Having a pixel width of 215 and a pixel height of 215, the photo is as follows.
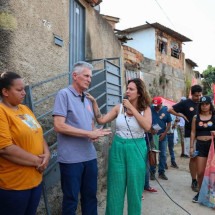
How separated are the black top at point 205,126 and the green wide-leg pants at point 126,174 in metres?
1.77

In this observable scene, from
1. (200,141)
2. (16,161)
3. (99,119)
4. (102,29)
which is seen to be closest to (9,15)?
(99,119)

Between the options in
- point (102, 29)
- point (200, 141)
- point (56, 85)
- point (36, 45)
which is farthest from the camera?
point (102, 29)

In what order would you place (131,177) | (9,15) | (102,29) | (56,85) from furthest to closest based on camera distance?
(102,29) → (56,85) → (9,15) → (131,177)

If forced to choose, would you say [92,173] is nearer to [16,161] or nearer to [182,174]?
[16,161]

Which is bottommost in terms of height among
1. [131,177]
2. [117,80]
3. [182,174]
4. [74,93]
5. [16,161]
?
[182,174]

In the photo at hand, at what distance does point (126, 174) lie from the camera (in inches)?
110

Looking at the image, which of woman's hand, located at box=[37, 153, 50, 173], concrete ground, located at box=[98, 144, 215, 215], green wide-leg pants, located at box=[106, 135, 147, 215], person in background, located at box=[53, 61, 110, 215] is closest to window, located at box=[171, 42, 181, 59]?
concrete ground, located at box=[98, 144, 215, 215]

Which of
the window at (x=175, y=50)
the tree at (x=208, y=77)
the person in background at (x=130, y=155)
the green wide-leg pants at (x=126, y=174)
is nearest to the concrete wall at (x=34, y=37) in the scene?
the person in background at (x=130, y=155)

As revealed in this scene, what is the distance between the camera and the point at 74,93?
2.53 m

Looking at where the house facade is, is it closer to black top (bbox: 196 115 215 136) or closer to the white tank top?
the white tank top

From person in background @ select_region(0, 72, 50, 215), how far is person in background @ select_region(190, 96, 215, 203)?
9.29 feet

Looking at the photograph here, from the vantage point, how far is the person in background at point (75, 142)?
2.36 metres

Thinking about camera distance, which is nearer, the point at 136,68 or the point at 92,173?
the point at 92,173

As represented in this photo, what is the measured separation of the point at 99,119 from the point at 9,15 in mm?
1750
